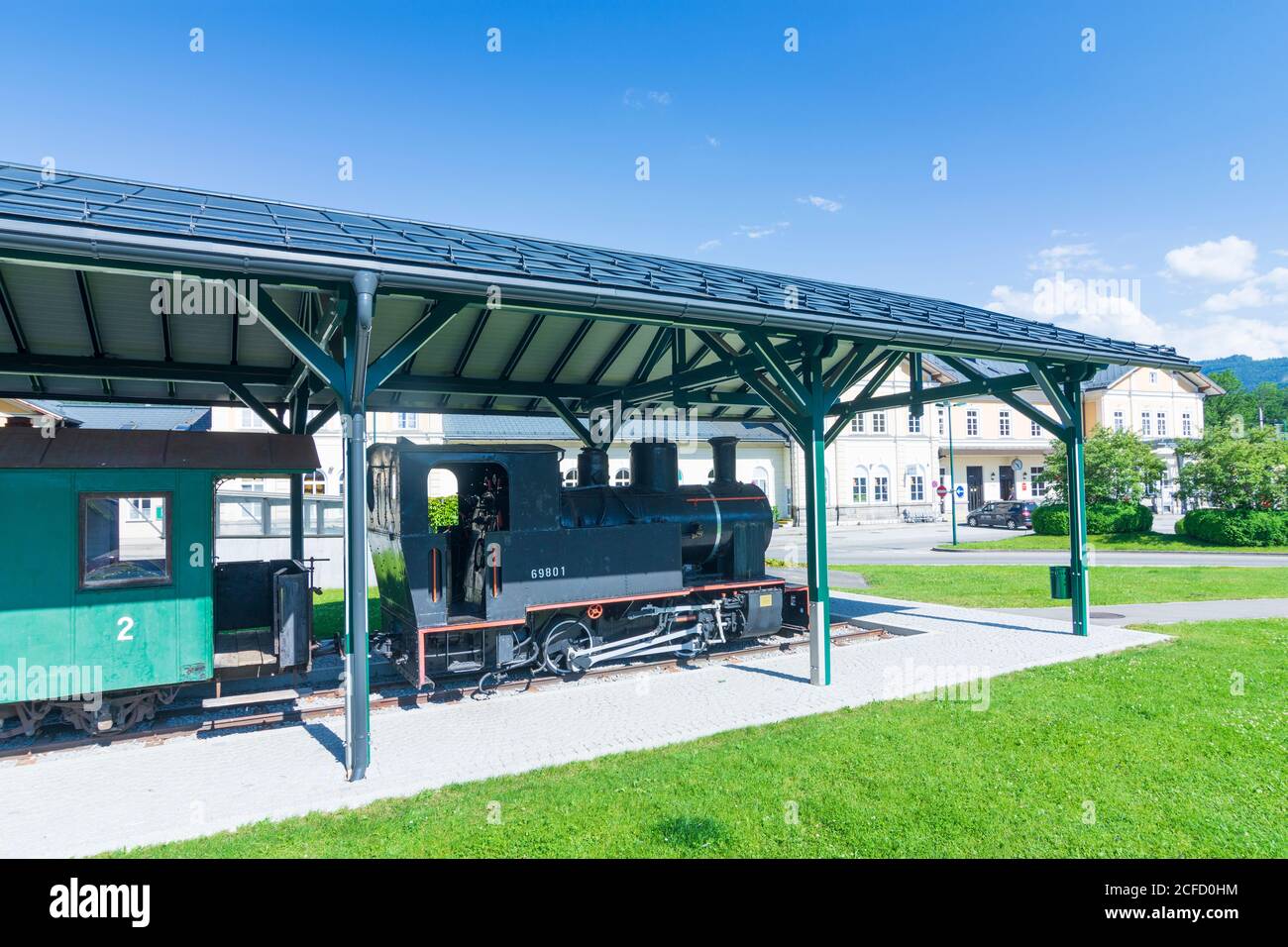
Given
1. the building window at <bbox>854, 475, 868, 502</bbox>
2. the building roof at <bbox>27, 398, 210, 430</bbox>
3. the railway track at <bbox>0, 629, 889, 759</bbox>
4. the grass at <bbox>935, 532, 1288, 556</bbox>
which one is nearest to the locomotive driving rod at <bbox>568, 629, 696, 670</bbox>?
the railway track at <bbox>0, 629, 889, 759</bbox>

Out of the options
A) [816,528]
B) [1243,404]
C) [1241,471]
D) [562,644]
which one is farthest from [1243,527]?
[1243,404]

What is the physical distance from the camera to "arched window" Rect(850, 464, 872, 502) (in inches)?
1608

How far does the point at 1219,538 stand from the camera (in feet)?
82.5

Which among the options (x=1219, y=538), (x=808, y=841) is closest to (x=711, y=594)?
(x=808, y=841)

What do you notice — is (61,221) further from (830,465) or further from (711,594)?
(830,465)

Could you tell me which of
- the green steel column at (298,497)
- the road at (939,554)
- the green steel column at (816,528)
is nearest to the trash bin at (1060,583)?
the green steel column at (816,528)

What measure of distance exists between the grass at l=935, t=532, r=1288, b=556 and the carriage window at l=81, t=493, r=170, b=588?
25.8 meters

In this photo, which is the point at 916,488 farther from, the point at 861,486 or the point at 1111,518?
the point at 1111,518

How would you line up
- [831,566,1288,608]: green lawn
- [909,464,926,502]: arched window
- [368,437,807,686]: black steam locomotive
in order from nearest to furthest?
1. [368,437,807,686]: black steam locomotive
2. [831,566,1288,608]: green lawn
3. [909,464,926,502]: arched window

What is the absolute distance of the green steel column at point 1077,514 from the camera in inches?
434

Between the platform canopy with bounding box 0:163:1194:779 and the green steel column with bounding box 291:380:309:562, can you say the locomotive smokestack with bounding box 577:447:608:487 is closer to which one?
the platform canopy with bounding box 0:163:1194:779

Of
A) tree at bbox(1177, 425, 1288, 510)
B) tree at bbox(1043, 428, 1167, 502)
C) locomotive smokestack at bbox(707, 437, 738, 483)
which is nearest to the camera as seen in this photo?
locomotive smokestack at bbox(707, 437, 738, 483)

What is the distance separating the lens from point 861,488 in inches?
1620
